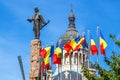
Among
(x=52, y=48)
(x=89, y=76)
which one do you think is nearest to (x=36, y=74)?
(x=89, y=76)

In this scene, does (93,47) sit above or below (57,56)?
above

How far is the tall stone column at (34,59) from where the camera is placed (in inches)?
1156

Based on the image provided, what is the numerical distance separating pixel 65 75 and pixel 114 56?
214 feet

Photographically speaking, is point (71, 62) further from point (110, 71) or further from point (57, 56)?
point (110, 71)

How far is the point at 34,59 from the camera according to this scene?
97.7 ft

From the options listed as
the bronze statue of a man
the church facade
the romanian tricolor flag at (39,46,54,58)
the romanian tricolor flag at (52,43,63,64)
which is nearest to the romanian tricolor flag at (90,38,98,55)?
the romanian tricolor flag at (52,43,63,64)

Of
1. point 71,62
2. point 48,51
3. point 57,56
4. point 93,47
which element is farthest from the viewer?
point 71,62

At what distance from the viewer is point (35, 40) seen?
99.6 ft

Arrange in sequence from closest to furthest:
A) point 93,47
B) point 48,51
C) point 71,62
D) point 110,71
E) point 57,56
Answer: point 110,71 → point 93,47 → point 48,51 → point 57,56 → point 71,62

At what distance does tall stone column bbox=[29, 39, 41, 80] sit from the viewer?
2936 centimetres

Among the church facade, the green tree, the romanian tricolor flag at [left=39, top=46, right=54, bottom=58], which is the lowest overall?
the green tree

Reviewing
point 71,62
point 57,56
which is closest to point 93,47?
point 57,56

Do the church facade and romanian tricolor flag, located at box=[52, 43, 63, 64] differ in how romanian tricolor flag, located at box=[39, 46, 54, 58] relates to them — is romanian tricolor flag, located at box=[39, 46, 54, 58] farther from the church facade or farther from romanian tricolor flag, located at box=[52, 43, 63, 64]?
the church facade

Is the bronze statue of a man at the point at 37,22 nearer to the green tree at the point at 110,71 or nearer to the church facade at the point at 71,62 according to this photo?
the green tree at the point at 110,71
